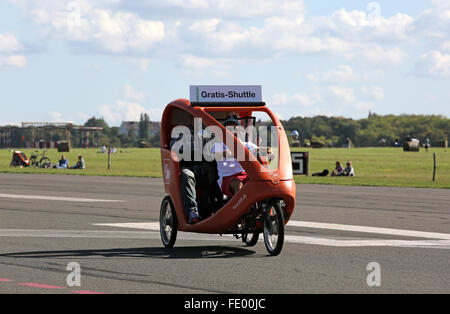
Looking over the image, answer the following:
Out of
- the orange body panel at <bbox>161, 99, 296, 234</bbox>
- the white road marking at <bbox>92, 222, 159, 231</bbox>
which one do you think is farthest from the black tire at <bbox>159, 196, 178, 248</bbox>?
the white road marking at <bbox>92, 222, 159, 231</bbox>

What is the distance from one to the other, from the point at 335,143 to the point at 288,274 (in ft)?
609

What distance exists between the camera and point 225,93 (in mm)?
11141

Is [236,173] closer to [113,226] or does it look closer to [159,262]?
[159,262]

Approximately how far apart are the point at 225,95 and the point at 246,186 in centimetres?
153

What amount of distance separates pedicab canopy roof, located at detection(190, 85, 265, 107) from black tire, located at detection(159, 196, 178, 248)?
5.07 feet

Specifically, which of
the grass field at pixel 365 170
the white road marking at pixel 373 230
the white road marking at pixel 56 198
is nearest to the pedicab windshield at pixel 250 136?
the white road marking at pixel 373 230

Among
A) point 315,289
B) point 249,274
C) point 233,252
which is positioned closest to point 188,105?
point 233,252

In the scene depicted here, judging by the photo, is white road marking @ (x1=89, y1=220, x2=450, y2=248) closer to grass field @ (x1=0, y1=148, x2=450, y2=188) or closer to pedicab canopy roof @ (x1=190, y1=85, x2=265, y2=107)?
pedicab canopy roof @ (x1=190, y1=85, x2=265, y2=107)

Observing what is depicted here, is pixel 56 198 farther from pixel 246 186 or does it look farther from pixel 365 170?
pixel 365 170

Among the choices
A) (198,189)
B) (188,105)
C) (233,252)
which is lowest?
(233,252)

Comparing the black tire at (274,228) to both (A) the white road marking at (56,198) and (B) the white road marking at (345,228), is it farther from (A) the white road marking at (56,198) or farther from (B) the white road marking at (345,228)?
(A) the white road marking at (56,198)

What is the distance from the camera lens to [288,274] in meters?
9.05

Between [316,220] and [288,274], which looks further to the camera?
[316,220]

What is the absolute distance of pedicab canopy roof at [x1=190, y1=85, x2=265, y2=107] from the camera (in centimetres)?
1098
